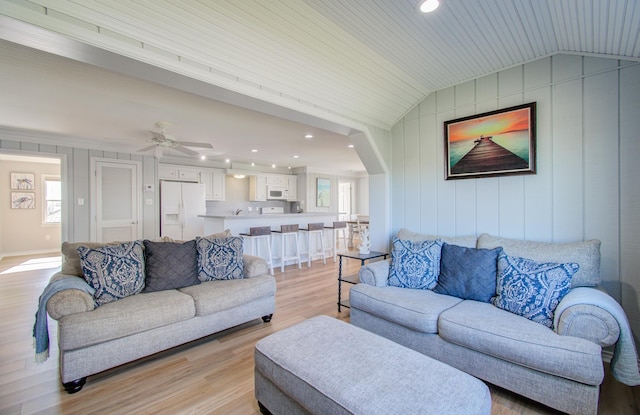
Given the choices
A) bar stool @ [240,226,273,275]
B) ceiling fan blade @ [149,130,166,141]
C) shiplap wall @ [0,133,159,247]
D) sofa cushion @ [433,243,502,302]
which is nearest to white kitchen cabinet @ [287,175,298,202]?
bar stool @ [240,226,273,275]

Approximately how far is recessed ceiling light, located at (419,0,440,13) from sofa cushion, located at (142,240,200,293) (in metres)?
2.77

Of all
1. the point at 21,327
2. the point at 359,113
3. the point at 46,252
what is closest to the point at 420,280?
the point at 359,113

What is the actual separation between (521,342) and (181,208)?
6.47 metres

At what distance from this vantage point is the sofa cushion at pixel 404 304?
211cm

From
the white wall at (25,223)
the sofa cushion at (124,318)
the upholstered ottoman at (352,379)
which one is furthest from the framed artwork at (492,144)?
the white wall at (25,223)

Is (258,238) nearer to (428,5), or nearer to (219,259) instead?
(219,259)

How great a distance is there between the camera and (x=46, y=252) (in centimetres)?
708

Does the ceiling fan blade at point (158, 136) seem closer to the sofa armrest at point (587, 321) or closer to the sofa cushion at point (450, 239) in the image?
the sofa cushion at point (450, 239)

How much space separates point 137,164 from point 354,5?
5761 millimetres

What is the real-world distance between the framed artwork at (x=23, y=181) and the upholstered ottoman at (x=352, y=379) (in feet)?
28.4

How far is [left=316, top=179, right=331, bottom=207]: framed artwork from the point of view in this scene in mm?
8594

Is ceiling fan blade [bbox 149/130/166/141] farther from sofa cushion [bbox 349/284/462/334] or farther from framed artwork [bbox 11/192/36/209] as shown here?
framed artwork [bbox 11/192/36/209]

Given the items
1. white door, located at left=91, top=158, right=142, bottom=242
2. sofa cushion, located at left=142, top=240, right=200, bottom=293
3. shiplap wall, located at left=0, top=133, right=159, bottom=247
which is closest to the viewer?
sofa cushion, located at left=142, top=240, right=200, bottom=293

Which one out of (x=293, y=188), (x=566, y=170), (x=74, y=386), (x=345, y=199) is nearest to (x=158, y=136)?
(x=74, y=386)
